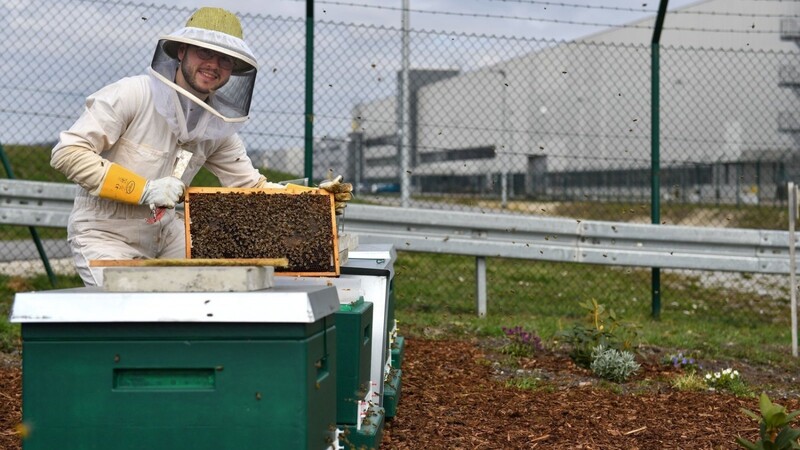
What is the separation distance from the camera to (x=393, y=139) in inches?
424

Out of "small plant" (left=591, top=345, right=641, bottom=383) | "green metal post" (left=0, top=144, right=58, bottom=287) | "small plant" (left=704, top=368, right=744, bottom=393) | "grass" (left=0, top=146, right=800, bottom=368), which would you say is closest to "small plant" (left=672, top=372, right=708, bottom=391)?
"small plant" (left=704, top=368, right=744, bottom=393)

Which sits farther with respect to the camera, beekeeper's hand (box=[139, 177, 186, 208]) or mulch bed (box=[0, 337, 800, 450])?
mulch bed (box=[0, 337, 800, 450])

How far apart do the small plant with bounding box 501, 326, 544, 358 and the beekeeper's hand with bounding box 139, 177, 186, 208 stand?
9.20 feet

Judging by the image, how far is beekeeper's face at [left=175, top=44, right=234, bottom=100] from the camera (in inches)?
138

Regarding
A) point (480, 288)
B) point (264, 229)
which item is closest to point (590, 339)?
point (480, 288)

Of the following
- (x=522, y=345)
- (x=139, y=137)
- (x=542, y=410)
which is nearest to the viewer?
(x=139, y=137)

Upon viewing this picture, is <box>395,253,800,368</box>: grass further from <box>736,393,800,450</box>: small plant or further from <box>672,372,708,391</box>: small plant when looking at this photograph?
<box>736,393,800,450</box>: small plant

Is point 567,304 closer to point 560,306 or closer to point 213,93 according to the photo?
point 560,306

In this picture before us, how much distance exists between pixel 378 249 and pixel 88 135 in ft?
4.24

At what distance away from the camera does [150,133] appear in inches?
143

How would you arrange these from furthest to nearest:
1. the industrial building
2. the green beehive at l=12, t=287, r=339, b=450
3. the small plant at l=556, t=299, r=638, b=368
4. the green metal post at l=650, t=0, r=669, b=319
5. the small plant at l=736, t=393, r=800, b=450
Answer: the industrial building < the green metal post at l=650, t=0, r=669, b=319 < the small plant at l=556, t=299, r=638, b=368 < the small plant at l=736, t=393, r=800, b=450 < the green beehive at l=12, t=287, r=339, b=450

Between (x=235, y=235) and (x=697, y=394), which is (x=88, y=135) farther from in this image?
(x=697, y=394)

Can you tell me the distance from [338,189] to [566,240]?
4333 millimetres

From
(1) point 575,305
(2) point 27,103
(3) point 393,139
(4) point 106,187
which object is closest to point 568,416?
(4) point 106,187
